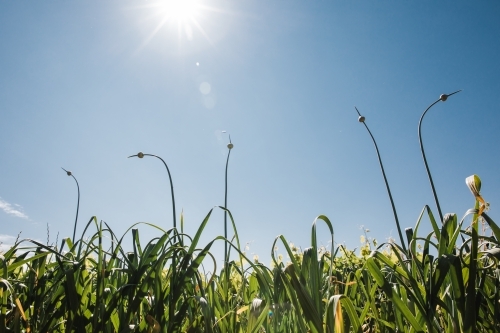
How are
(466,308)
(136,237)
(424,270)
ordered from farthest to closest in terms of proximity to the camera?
(136,237) < (424,270) < (466,308)

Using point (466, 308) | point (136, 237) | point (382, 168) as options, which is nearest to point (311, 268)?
point (466, 308)

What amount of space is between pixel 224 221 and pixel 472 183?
1.05 m

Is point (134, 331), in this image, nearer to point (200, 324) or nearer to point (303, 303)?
point (200, 324)

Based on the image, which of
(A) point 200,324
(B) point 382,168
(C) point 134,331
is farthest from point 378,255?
(B) point 382,168

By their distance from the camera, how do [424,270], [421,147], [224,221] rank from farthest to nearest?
[421,147] → [224,221] → [424,270]

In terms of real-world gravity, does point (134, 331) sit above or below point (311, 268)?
below

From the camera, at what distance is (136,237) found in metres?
1.24

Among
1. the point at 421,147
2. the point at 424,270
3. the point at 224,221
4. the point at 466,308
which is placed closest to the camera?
the point at 466,308

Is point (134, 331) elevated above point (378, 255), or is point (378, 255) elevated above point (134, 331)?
point (378, 255)

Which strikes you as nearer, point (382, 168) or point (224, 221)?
point (224, 221)

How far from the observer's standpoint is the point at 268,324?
1.01m

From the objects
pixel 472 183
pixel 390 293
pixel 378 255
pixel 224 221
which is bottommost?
pixel 390 293

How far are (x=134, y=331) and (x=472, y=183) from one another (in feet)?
3.14

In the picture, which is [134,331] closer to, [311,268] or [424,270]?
[311,268]
